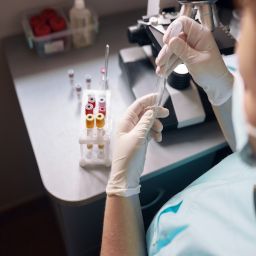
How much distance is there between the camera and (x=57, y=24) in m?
1.11

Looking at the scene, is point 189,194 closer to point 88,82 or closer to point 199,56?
point 199,56

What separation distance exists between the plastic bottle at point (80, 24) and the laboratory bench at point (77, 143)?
29mm

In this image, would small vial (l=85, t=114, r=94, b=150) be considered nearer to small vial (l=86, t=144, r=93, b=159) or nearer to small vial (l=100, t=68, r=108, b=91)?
small vial (l=86, t=144, r=93, b=159)

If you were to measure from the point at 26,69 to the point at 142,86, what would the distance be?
380 millimetres

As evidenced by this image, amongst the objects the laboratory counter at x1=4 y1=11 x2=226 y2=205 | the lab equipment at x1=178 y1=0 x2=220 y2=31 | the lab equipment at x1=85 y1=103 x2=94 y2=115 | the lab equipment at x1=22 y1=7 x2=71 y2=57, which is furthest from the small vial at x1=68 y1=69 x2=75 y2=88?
the lab equipment at x1=178 y1=0 x2=220 y2=31

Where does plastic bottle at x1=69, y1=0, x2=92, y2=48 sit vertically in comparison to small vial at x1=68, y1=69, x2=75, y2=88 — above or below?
above

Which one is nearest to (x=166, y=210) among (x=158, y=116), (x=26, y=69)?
(x=158, y=116)

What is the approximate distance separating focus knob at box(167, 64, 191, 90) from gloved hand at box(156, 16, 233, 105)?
78 millimetres

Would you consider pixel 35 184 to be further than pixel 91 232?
Yes

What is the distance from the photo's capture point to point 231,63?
0.97m

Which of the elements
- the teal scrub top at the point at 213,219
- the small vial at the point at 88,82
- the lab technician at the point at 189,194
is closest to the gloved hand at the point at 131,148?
the lab technician at the point at 189,194

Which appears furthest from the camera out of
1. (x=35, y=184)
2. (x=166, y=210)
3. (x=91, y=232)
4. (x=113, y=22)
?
(x=35, y=184)

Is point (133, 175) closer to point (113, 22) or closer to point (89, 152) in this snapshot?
point (89, 152)

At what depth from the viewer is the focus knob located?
3.06 feet
